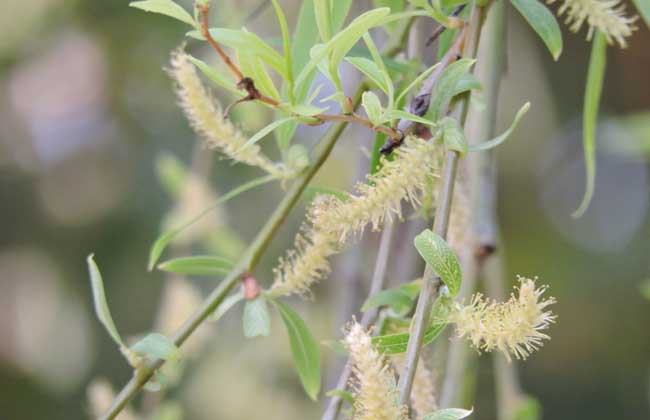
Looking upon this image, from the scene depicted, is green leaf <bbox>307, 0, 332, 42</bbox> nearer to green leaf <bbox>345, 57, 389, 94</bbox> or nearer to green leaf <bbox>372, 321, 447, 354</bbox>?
green leaf <bbox>345, 57, 389, 94</bbox>

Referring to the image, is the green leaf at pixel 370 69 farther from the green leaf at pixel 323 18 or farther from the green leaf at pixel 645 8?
the green leaf at pixel 645 8

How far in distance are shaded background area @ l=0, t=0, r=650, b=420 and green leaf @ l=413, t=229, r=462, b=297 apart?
1228mm

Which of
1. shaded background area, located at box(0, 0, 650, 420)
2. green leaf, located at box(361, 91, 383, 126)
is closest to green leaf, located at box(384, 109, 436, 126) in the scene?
green leaf, located at box(361, 91, 383, 126)

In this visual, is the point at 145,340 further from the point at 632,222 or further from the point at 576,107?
the point at 632,222

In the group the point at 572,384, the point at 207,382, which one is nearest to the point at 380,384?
the point at 207,382

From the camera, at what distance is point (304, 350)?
0.46 metres

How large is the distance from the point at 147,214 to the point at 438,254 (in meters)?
1.74

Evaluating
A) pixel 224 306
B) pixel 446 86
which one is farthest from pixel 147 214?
pixel 446 86

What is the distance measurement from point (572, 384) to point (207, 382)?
1.05 m

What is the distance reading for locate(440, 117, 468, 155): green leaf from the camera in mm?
332

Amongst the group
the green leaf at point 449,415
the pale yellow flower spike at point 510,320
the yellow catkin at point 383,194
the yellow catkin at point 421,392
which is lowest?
the green leaf at point 449,415

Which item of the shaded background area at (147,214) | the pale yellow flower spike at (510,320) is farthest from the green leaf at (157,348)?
the shaded background area at (147,214)

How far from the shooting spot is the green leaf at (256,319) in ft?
1.33

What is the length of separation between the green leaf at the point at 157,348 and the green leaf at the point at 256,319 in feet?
0.12
